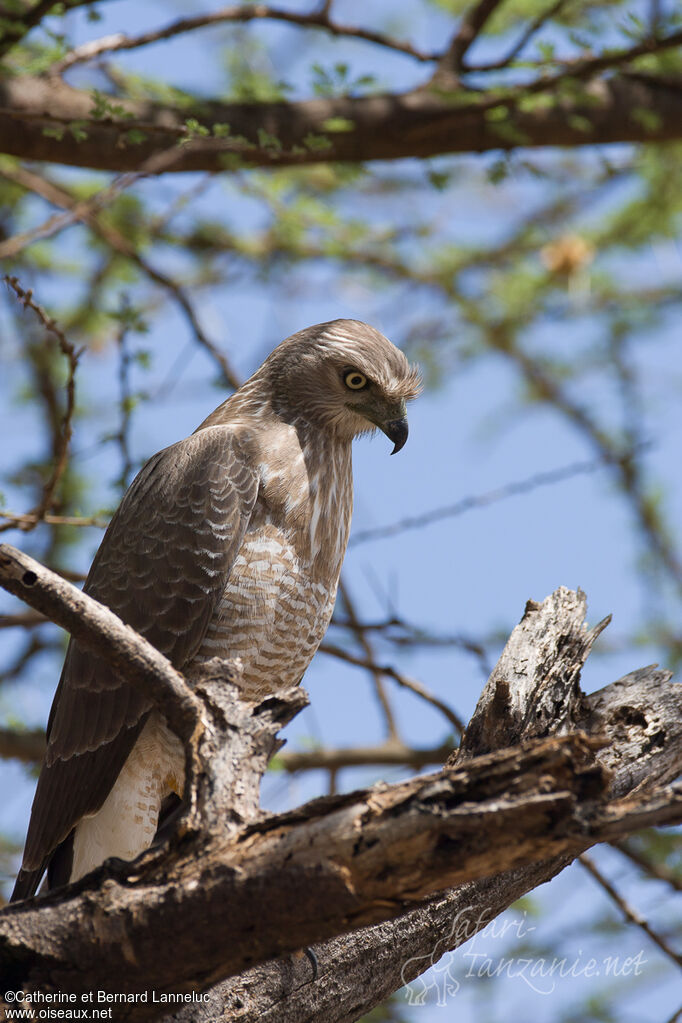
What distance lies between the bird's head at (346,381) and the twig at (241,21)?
1.66m

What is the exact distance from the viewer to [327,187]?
7.43m

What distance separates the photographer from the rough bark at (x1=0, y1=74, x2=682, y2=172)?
493 cm

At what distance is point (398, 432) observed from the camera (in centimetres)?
459

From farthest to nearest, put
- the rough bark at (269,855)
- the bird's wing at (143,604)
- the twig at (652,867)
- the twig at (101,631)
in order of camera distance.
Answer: the twig at (652,867) < the bird's wing at (143,604) < the twig at (101,631) < the rough bark at (269,855)

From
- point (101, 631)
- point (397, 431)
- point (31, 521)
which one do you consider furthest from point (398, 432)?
point (101, 631)

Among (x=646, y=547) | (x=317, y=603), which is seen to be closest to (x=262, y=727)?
(x=317, y=603)

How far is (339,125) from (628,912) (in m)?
3.95

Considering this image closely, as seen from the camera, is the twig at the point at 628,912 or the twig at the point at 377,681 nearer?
the twig at the point at 628,912

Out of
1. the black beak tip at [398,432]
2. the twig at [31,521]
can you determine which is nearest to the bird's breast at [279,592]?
the black beak tip at [398,432]

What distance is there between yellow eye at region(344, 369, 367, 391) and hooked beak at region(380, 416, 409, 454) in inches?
8.0

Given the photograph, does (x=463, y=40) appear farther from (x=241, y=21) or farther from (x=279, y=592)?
(x=279, y=592)

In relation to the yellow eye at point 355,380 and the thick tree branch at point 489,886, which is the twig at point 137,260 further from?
the thick tree branch at point 489,886

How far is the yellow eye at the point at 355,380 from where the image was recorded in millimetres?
4613

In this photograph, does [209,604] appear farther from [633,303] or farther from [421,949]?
[633,303]
